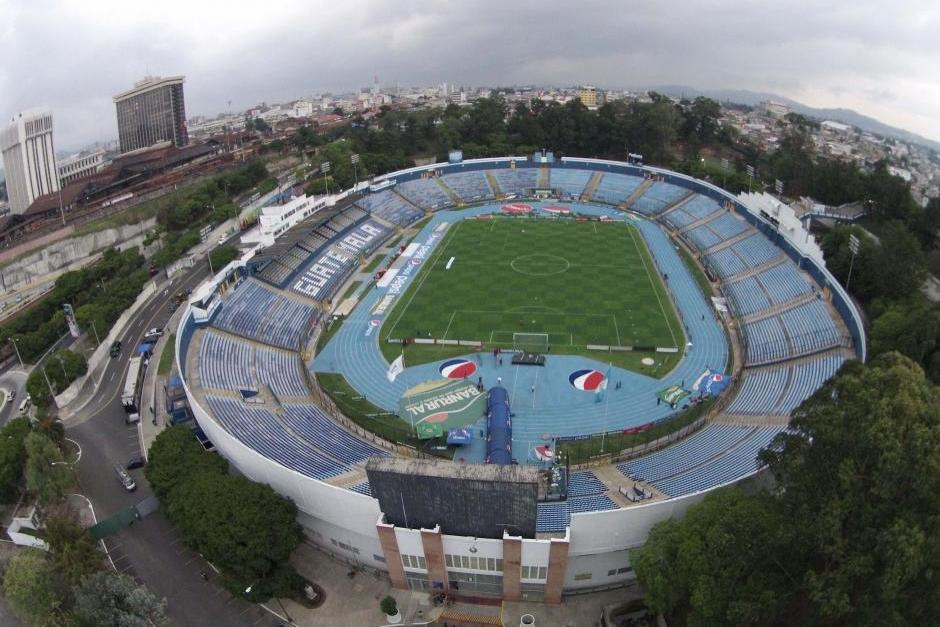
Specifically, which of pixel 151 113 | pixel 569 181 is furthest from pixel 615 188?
pixel 151 113

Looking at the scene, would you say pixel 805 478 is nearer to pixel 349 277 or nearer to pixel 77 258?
pixel 349 277

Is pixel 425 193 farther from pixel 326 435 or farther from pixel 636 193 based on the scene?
pixel 326 435

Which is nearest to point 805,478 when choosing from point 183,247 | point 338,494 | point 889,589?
point 889,589

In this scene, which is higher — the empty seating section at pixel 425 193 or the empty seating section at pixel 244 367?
the empty seating section at pixel 425 193

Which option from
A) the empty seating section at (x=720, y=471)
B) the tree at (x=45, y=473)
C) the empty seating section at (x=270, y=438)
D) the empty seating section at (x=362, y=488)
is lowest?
the tree at (x=45, y=473)

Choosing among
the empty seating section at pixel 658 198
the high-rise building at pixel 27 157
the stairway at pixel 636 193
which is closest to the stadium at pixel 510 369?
the empty seating section at pixel 658 198

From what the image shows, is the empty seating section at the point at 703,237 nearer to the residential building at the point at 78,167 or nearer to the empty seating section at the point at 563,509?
the empty seating section at the point at 563,509

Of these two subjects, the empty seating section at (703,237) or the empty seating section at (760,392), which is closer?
the empty seating section at (760,392)
